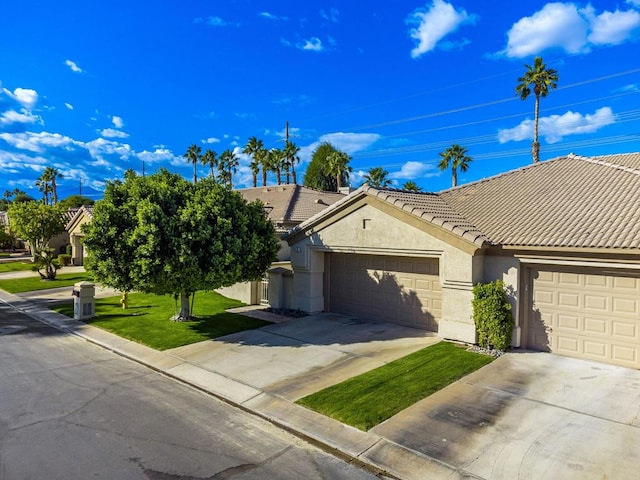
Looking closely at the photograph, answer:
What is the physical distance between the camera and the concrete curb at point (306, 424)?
6.42 m

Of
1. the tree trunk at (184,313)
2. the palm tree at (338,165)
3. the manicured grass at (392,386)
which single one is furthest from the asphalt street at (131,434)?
the palm tree at (338,165)

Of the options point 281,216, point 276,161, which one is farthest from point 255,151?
point 281,216

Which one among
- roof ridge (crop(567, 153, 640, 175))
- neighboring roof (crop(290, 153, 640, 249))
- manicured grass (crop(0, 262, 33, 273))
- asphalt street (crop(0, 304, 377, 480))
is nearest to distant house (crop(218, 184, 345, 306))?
neighboring roof (crop(290, 153, 640, 249))

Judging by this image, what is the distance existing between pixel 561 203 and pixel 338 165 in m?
42.1

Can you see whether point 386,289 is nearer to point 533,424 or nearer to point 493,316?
point 493,316

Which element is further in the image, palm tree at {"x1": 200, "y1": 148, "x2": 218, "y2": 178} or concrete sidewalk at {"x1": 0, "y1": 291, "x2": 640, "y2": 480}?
palm tree at {"x1": 200, "y1": 148, "x2": 218, "y2": 178}

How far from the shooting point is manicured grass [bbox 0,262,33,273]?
3352cm

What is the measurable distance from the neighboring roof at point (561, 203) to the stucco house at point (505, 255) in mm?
35

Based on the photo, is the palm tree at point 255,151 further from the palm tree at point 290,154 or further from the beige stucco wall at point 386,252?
the beige stucco wall at point 386,252

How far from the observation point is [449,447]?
6859 mm

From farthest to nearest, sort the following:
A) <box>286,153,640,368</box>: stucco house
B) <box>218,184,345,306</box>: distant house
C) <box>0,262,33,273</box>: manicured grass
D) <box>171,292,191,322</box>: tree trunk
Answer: <box>0,262,33,273</box>: manicured grass < <box>218,184,345,306</box>: distant house < <box>171,292,191,322</box>: tree trunk < <box>286,153,640,368</box>: stucco house

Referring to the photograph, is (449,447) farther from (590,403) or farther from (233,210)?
(233,210)

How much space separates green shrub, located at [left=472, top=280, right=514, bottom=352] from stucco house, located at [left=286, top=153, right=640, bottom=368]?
265mm

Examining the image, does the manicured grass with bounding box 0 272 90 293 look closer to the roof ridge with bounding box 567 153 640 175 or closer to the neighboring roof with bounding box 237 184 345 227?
the neighboring roof with bounding box 237 184 345 227
